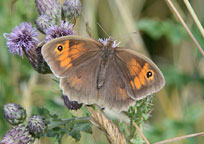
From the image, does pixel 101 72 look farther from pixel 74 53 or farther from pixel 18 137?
pixel 18 137

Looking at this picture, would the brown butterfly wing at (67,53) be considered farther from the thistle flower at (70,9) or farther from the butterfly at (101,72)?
the thistle flower at (70,9)

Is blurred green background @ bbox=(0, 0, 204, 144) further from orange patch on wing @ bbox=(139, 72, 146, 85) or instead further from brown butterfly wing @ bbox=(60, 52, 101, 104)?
orange patch on wing @ bbox=(139, 72, 146, 85)

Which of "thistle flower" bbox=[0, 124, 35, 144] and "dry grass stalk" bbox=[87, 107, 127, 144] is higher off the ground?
"dry grass stalk" bbox=[87, 107, 127, 144]

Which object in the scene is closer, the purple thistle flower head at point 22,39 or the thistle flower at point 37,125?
the thistle flower at point 37,125

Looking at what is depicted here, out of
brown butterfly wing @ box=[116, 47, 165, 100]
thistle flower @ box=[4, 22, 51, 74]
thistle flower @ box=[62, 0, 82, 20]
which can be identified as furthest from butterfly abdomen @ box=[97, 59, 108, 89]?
thistle flower @ box=[62, 0, 82, 20]

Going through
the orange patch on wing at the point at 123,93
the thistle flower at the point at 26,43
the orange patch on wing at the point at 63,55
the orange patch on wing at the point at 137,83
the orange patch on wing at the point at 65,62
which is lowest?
the orange patch on wing at the point at 123,93

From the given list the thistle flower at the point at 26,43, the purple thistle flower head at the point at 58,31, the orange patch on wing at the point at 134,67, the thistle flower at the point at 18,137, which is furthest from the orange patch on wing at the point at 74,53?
the thistle flower at the point at 18,137

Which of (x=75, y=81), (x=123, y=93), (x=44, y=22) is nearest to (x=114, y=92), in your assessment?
(x=123, y=93)

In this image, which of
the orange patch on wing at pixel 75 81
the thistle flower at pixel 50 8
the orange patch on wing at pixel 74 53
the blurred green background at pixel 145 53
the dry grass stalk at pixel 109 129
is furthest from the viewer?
the blurred green background at pixel 145 53
